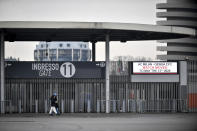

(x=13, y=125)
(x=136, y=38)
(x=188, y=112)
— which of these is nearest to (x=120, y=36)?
(x=136, y=38)

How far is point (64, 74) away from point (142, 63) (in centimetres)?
520

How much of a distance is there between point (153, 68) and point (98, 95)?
13.4 ft

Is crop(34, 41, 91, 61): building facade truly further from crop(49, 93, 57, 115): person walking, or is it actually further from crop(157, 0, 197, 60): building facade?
crop(49, 93, 57, 115): person walking

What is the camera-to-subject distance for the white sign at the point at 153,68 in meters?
31.1

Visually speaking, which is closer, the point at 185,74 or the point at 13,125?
the point at 13,125

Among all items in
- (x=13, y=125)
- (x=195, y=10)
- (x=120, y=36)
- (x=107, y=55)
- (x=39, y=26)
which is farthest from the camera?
(x=195, y=10)

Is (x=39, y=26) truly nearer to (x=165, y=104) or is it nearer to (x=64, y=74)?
(x=64, y=74)

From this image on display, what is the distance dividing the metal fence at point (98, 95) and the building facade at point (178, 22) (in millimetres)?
81485

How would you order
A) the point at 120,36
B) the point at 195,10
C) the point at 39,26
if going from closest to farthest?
the point at 39,26, the point at 120,36, the point at 195,10

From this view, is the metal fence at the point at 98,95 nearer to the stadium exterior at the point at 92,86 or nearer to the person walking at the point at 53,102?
the stadium exterior at the point at 92,86

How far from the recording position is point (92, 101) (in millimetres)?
31188

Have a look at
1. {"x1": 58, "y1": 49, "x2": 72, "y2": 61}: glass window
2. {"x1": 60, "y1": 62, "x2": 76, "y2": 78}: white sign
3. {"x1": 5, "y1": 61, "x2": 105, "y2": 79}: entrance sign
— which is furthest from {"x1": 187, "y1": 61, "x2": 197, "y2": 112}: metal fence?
{"x1": 58, "y1": 49, "x2": 72, "y2": 61}: glass window

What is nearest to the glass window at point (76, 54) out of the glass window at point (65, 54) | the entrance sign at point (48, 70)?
the glass window at point (65, 54)

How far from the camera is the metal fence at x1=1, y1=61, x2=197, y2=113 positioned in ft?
101
